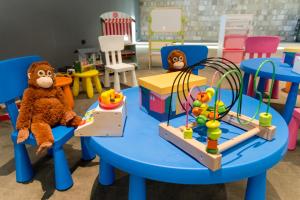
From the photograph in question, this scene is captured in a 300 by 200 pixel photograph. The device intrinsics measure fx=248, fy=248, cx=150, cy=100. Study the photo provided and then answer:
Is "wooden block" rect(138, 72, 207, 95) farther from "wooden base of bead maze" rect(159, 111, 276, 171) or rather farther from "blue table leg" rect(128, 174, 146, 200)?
"blue table leg" rect(128, 174, 146, 200)

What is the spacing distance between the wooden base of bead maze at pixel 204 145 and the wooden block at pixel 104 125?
151mm

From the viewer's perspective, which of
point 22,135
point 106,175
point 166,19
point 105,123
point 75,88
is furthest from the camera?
point 166,19

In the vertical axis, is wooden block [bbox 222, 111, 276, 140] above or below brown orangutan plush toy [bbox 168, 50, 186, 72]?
below

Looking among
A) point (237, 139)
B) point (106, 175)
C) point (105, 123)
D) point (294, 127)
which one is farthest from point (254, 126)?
point (294, 127)

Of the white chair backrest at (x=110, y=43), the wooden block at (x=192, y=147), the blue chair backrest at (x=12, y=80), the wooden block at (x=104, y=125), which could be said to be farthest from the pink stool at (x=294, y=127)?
the white chair backrest at (x=110, y=43)

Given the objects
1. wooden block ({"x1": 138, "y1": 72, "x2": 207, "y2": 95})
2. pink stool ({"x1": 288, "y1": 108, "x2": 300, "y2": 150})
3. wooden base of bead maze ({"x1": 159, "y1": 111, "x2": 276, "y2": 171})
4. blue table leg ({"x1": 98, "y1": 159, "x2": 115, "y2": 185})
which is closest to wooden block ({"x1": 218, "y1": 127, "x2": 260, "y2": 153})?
wooden base of bead maze ({"x1": 159, "y1": 111, "x2": 276, "y2": 171})

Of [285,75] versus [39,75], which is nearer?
[39,75]

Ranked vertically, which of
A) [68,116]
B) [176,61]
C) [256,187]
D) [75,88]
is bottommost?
[75,88]

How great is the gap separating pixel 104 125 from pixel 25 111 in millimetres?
553

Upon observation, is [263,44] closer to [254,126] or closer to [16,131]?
[254,126]

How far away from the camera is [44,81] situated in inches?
48.6

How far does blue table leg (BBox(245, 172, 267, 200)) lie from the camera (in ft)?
2.81

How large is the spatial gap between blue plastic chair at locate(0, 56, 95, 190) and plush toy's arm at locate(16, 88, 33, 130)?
0.06 metres

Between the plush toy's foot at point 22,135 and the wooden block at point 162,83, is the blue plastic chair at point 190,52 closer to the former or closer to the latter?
the wooden block at point 162,83
